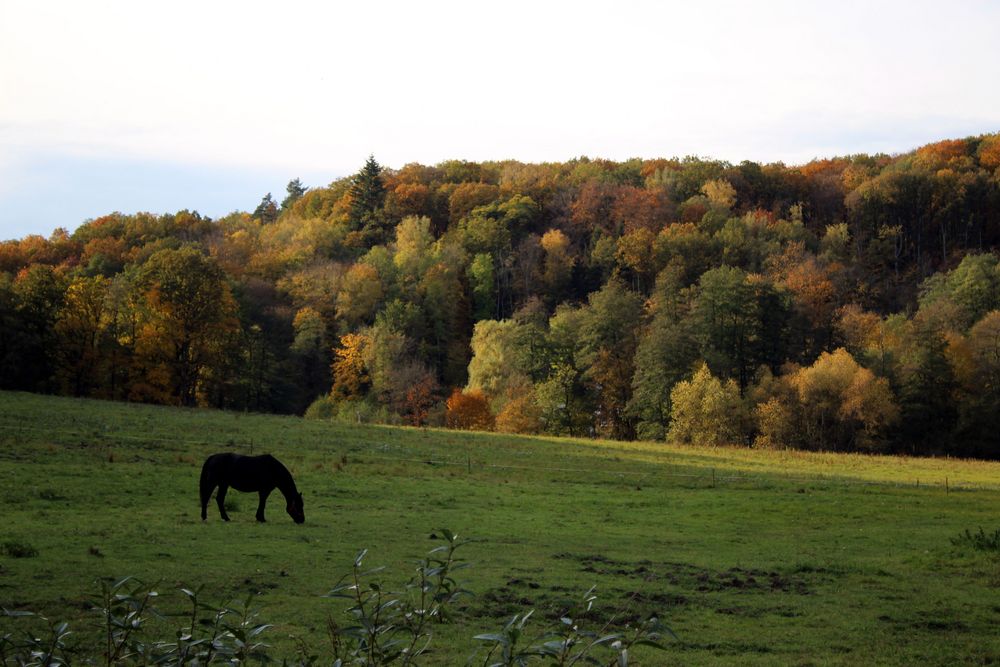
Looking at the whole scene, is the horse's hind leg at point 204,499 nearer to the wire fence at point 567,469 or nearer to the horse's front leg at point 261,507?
the horse's front leg at point 261,507

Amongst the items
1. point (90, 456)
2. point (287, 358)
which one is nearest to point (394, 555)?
point (90, 456)

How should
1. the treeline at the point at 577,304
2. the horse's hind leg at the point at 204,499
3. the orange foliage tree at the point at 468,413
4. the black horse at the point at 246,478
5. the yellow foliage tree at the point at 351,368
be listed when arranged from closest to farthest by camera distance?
1. the horse's hind leg at the point at 204,499
2. the black horse at the point at 246,478
3. the treeline at the point at 577,304
4. the orange foliage tree at the point at 468,413
5. the yellow foliage tree at the point at 351,368

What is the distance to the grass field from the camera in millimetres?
12891

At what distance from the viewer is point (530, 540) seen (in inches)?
846

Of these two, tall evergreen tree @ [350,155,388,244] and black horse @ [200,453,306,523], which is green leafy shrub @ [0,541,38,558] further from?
tall evergreen tree @ [350,155,388,244]

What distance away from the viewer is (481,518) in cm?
2503

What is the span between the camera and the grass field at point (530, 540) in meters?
12.9

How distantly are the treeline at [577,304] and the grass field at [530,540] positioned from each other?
2377 centimetres

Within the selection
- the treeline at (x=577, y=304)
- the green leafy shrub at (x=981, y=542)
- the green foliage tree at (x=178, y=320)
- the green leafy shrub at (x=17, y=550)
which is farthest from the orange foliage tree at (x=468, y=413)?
the green leafy shrub at (x=17, y=550)

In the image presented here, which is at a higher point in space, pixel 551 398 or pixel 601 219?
pixel 601 219

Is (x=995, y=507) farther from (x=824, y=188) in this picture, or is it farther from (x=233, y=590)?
(x=824, y=188)

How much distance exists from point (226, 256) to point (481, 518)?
316ft

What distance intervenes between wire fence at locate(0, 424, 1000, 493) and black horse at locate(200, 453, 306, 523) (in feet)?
52.3

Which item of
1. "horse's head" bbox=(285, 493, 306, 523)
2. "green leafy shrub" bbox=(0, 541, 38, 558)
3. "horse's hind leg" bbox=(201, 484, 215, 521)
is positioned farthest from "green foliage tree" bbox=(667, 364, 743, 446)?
"green leafy shrub" bbox=(0, 541, 38, 558)
